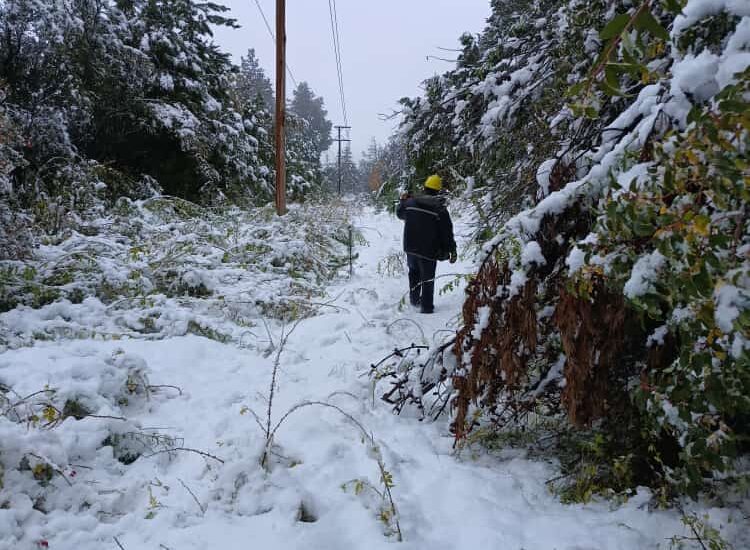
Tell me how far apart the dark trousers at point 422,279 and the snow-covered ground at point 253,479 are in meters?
2.31

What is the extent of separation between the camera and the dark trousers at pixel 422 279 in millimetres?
5734

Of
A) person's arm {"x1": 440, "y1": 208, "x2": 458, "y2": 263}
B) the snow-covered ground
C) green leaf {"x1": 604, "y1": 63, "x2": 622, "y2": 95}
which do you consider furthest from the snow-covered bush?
green leaf {"x1": 604, "y1": 63, "x2": 622, "y2": 95}

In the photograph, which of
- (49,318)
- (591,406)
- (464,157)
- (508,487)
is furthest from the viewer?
(464,157)

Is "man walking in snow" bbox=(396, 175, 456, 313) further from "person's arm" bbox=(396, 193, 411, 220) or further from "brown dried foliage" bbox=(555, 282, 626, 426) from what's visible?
"brown dried foliage" bbox=(555, 282, 626, 426)

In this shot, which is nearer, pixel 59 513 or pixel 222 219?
pixel 59 513

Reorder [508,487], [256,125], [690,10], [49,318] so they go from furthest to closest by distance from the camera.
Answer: [256,125]
[49,318]
[508,487]
[690,10]

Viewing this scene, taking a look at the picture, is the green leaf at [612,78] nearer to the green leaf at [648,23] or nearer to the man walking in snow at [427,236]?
the green leaf at [648,23]

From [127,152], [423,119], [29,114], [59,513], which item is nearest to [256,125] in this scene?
[127,152]

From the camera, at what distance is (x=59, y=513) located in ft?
6.89

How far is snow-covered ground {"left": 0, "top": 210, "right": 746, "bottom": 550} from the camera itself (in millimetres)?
1932

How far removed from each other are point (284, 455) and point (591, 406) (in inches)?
65.0

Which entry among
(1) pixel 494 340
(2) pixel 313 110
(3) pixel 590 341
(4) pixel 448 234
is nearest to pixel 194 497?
(1) pixel 494 340

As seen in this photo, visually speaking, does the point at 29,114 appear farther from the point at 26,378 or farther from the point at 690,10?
the point at 690,10

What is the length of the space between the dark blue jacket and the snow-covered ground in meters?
2.71
